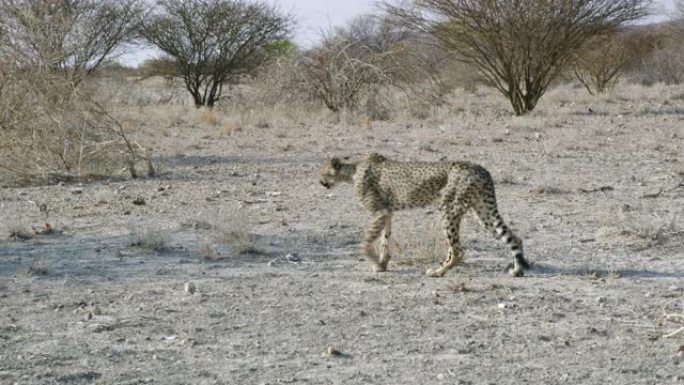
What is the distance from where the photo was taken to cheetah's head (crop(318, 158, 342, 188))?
29.3 feet

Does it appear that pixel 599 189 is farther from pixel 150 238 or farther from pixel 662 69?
pixel 662 69

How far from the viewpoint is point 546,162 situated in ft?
49.4

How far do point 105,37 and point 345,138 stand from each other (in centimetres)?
1116

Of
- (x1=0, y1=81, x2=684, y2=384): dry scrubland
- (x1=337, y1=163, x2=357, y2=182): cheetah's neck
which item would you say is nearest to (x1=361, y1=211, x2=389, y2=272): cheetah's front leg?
(x1=0, y1=81, x2=684, y2=384): dry scrubland

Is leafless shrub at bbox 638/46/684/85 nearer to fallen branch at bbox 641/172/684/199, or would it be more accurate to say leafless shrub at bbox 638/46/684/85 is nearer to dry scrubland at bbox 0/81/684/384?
dry scrubland at bbox 0/81/684/384

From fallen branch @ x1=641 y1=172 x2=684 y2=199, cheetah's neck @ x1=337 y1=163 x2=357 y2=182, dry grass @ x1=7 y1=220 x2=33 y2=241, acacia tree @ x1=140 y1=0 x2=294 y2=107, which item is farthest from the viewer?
acacia tree @ x1=140 y1=0 x2=294 y2=107

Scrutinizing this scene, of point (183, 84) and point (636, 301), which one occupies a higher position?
point (183, 84)

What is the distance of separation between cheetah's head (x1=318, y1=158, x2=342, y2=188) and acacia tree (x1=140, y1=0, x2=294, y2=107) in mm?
25884

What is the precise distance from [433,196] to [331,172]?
4.12 feet

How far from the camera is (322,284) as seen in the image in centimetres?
780

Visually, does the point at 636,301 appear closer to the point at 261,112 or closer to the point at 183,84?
the point at 261,112

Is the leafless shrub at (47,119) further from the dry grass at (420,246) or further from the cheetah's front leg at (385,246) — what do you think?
the cheetah's front leg at (385,246)

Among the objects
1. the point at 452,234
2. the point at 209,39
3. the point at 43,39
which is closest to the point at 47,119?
the point at 43,39

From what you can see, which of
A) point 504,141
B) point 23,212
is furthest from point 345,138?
point 23,212
